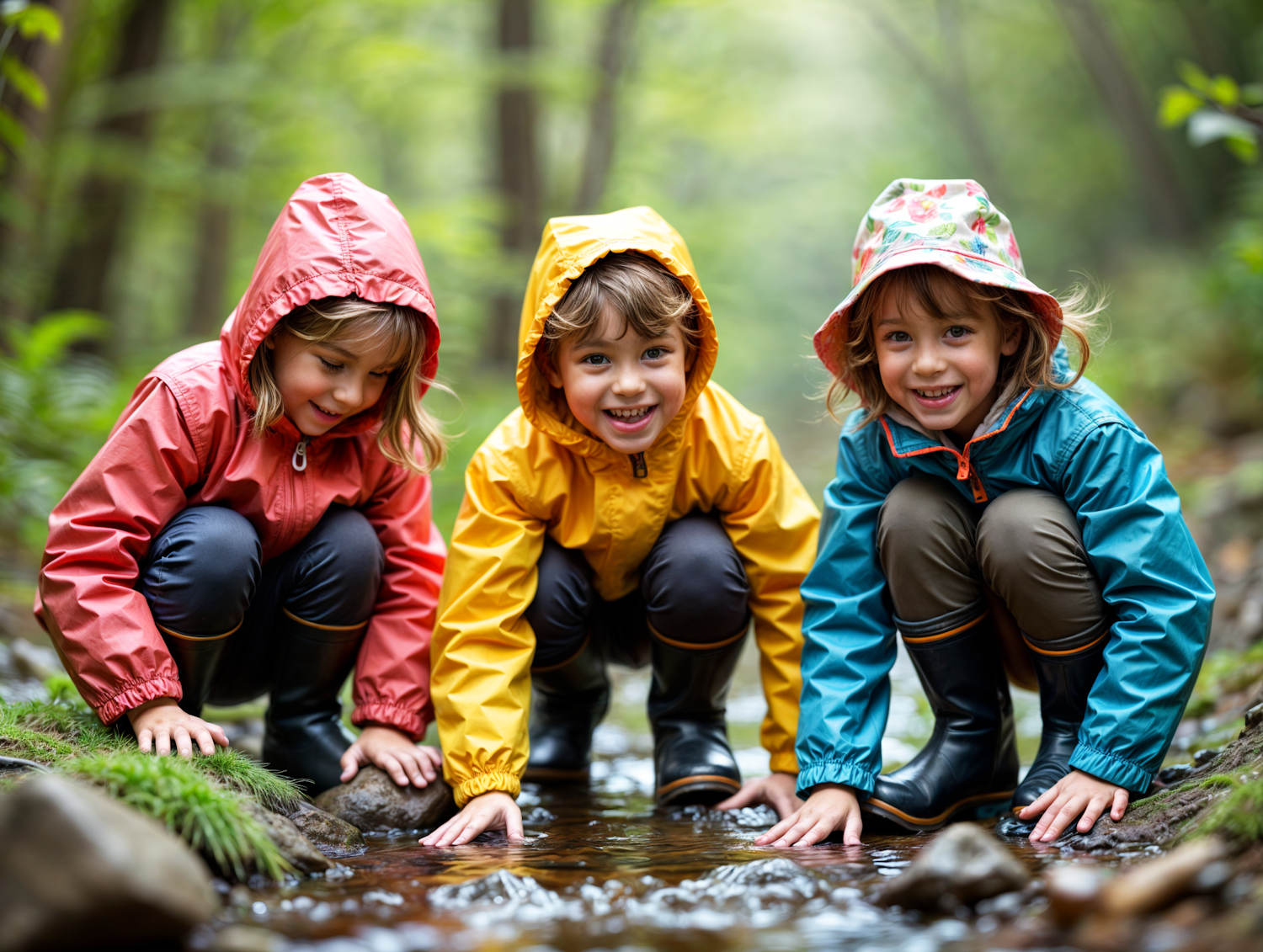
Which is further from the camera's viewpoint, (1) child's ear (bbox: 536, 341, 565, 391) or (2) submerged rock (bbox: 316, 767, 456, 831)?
(1) child's ear (bbox: 536, 341, 565, 391)

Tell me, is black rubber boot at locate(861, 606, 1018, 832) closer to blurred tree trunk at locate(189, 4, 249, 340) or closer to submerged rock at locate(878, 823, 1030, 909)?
submerged rock at locate(878, 823, 1030, 909)

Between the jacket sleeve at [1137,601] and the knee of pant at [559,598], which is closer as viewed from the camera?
the jacket sleeve at [1137,601]

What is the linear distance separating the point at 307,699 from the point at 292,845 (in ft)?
2.39

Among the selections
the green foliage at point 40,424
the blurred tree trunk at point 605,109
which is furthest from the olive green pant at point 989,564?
the blurred tree trunk at point 605,109

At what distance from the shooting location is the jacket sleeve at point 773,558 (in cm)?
251

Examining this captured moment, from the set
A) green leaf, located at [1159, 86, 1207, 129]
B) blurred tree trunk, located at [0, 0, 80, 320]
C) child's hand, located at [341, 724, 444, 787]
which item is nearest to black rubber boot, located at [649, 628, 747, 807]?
child's hand, located at [341, 724, 444, 787]

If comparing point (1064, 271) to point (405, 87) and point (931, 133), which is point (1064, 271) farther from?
point (405, 87)

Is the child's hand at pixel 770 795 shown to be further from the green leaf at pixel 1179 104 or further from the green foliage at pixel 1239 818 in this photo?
the green leaf at pixel 1179 104

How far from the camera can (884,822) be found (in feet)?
7.03

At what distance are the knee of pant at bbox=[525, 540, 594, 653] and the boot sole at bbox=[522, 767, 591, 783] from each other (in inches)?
15.4

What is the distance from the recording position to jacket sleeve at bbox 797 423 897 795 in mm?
2188

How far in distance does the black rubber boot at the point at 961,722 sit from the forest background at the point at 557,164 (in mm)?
610

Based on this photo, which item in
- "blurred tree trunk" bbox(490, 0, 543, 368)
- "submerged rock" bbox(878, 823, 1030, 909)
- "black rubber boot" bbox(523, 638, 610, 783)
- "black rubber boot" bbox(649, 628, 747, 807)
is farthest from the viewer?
"blurred tree trunk" bbox(490, 0, 543, 368)

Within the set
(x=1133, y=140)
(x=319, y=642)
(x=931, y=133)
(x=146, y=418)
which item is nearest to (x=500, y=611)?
(x=319, y=642)
